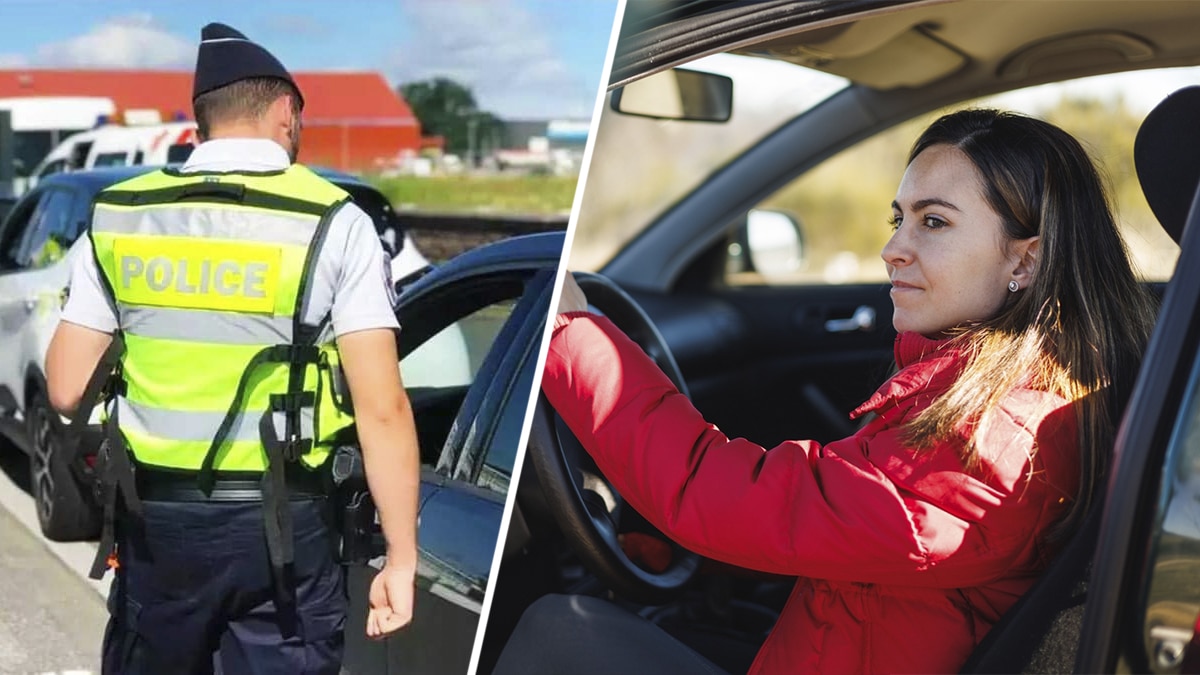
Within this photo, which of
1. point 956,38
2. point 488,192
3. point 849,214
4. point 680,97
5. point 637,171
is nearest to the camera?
point 488,192

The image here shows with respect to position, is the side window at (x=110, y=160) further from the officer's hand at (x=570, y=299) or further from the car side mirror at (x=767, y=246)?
the car side mirror at (x=767, y=246)

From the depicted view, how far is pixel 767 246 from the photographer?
3.54 metres

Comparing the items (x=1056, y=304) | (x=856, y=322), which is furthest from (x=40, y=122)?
(x=856, y=322)

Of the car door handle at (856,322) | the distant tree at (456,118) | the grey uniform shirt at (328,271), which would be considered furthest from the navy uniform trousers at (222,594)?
the car door handle at (856,322)

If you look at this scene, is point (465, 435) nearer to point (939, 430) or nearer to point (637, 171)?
point (939, 430)

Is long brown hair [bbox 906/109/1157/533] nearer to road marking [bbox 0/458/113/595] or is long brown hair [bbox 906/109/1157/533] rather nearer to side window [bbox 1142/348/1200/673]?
side window [bbox 1142/348/1200/673]

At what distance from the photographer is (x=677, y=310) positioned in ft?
9.96

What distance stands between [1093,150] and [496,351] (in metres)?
0.79

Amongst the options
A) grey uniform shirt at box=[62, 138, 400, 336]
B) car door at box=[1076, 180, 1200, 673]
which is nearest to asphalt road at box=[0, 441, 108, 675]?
grey uniform shirt at box=[62, 138, 400, 336]

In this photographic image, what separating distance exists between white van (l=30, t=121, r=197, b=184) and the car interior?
61 centimetres

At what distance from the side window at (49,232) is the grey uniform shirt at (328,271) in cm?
7

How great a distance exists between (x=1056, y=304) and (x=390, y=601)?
85 centimetres

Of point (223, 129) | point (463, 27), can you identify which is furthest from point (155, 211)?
point (463, 27)

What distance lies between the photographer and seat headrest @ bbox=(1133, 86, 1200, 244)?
4.49ft
